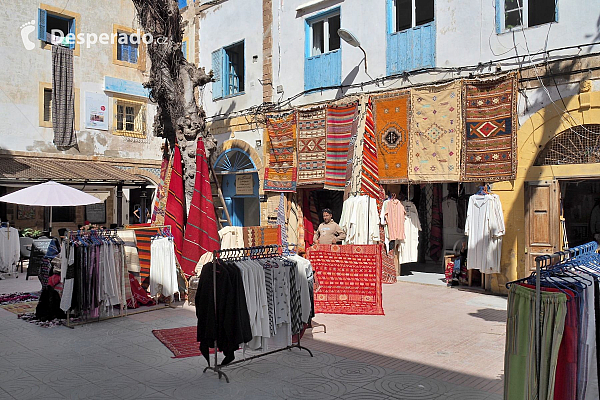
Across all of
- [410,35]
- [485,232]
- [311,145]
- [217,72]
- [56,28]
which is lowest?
[485,232]

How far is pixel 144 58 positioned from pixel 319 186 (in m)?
14.1

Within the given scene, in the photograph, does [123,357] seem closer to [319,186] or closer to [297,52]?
[319,186]

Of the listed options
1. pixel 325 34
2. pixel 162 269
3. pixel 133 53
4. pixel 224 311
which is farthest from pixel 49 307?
pixel 133 53

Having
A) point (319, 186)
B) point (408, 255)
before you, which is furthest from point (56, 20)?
point (408, 255)

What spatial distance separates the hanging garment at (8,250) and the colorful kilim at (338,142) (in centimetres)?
790

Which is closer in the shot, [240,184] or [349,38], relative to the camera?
[349,38]

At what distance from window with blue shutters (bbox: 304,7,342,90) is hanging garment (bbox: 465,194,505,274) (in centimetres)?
451

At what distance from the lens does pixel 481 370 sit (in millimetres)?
5273

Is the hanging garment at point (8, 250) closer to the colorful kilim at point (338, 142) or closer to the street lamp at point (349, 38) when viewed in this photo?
the colorful kilim at point (338, 142)

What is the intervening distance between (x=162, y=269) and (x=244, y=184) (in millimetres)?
6574

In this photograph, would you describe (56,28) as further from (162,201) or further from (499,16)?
(499,16)

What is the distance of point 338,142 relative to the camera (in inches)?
455

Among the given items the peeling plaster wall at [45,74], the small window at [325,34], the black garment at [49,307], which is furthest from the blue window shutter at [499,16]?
the peeling plaster wall at [45,74]

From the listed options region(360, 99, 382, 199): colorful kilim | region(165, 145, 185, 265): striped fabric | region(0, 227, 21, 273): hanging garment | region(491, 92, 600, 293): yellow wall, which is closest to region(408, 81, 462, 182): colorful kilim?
region(360, 99, 382, 199): colorful kilim
